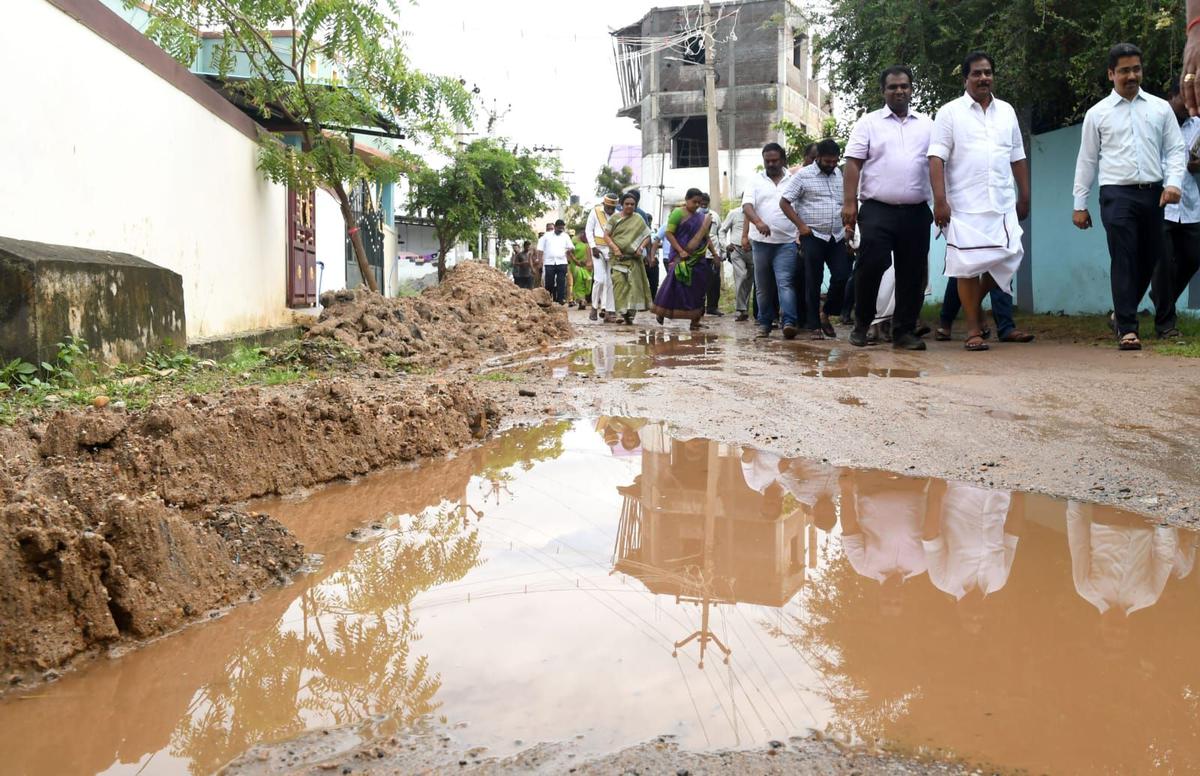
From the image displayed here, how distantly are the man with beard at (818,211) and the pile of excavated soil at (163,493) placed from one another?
487cm

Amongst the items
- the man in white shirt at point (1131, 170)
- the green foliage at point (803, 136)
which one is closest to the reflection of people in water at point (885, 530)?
the man in white shirt at point (1131, 170)

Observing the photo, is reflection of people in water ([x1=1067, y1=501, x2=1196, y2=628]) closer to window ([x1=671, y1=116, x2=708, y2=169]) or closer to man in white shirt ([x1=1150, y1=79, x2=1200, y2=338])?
man in white shirt ([x1=1150, y1=79, x2=1200, y2=338])

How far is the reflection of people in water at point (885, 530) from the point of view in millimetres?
2523

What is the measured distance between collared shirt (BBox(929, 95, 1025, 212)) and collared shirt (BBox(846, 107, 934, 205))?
0.18 meters

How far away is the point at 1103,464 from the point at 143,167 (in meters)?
6.12

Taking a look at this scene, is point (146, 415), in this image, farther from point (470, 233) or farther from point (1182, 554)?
point (470, 233)

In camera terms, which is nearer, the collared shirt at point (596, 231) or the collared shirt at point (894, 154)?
the collared shirt at point (894, 154)

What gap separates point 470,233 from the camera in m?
Answer: 21.7

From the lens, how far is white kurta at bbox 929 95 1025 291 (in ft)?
22.4

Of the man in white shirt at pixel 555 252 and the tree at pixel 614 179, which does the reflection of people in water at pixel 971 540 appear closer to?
the man in white shirt at pixel 555 252

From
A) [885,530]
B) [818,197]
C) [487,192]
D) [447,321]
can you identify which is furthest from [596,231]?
[885,530]

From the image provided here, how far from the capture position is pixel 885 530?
290 cm

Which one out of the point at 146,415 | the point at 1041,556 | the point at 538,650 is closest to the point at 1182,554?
the point at 1041,556

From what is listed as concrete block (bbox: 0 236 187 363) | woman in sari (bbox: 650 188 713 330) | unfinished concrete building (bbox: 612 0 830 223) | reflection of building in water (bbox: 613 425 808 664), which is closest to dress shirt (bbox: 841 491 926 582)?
reflection of building in water (bbox: 613 425 808 664)
